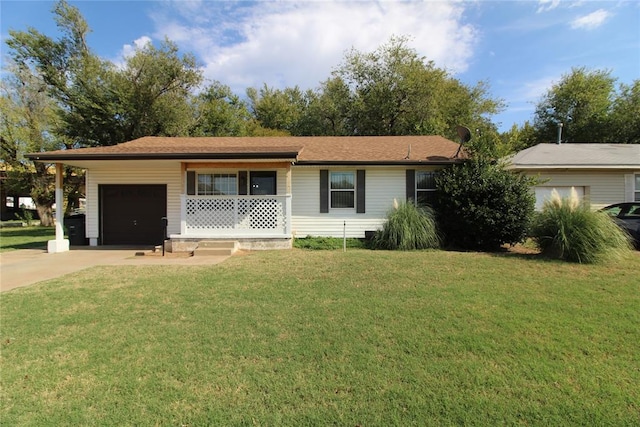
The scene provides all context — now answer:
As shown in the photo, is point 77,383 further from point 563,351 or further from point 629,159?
point 629,159

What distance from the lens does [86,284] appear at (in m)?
6.45

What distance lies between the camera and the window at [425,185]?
12.3 metres

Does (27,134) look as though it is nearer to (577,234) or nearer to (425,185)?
(425,185)

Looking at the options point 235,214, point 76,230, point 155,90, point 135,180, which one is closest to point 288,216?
point 235,214

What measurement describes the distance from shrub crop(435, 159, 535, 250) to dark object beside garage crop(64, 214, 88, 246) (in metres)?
13.1

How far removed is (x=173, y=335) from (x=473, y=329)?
3.73m

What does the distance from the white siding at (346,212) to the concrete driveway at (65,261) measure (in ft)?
12.2

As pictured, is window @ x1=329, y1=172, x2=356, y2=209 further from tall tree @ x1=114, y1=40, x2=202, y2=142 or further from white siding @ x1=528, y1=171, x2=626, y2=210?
tall tree @ x1=114, y1=40, x2=202, y2=142

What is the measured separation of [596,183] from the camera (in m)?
14.0

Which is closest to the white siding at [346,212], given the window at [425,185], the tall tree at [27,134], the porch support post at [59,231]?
the window at [425,185]

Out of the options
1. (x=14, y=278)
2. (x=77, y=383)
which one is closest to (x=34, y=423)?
(x=77, y=383)

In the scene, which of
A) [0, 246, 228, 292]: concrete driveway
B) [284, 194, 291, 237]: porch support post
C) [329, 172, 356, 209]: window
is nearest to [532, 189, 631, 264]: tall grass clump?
[329, 172, 356, 209]: window

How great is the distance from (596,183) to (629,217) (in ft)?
12.7

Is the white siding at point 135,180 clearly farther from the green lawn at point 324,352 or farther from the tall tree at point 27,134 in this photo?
the tall tree at point 27,134
